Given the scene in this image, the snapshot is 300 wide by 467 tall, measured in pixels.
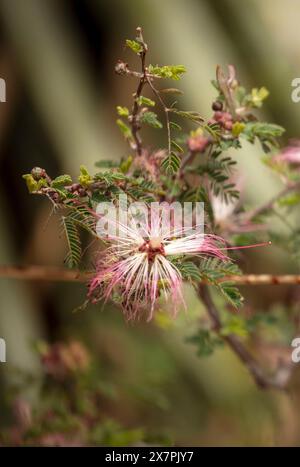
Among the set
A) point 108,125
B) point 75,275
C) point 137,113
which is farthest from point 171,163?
point 108,125

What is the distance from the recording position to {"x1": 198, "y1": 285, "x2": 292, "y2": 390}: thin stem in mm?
681

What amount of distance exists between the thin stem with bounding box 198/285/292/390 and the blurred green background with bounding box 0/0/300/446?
0.44 metres

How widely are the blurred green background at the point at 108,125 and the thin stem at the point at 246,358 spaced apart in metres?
0.44

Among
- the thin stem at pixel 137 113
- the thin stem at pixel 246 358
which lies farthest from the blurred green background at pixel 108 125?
the thin stem at pixel 137 113

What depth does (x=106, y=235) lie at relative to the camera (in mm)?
536

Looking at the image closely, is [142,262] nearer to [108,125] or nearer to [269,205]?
[269,205]

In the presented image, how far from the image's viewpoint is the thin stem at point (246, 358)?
681 mm

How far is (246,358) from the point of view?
73cm

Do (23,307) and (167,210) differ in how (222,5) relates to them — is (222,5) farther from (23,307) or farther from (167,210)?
(167,210)

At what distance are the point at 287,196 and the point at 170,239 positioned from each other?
22cm

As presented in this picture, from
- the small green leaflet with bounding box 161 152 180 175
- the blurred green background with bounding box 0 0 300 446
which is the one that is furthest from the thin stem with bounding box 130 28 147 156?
the blurred green background with bounding box 0 0 300 446

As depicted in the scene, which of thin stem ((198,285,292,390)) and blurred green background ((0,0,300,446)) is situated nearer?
thin stem ((198,285,292,390))

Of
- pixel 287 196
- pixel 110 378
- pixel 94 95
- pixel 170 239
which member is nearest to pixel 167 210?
pixel 170 239

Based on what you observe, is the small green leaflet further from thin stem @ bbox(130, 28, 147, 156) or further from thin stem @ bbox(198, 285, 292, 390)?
thin stem @ bbox(198, 285, 292, 390)
